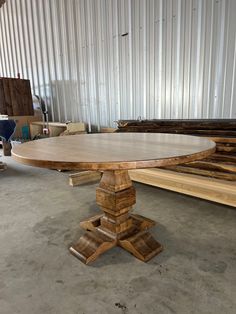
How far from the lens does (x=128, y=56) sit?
139 inches

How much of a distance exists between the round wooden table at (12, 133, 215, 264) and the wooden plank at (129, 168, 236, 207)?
66 cm

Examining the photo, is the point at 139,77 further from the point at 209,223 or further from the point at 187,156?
the point at 187,156

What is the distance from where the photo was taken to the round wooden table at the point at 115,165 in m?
1.01

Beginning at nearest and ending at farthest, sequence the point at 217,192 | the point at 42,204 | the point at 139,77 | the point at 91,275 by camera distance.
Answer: the point at 91,275 → the point at 217,192 → the point at 42,204 → the point at 139,77

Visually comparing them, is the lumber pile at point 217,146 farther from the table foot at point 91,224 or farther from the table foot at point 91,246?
the table foot at point 91,246

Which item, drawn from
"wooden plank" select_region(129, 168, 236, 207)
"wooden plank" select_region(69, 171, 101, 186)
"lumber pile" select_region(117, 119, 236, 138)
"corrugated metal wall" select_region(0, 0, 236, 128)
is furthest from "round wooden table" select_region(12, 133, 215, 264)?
"corrugated metal wall" select_region(0, 0, 236, 128)

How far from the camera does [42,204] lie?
7.74 ft

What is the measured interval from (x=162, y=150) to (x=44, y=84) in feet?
15.9

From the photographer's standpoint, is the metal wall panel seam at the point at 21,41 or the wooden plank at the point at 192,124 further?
the metal wall panel seam at the point at 21,41

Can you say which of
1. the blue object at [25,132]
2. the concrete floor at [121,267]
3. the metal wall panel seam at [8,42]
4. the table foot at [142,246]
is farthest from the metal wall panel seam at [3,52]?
the table foot at [142,246]

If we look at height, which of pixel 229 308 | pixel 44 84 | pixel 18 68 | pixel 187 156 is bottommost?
pixel 229 308

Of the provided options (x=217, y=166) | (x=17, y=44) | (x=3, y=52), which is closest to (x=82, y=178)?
(x=217, y=166)

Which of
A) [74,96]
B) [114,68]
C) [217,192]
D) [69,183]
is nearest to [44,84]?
[74,96]

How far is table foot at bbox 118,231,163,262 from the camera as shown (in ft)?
4.75
